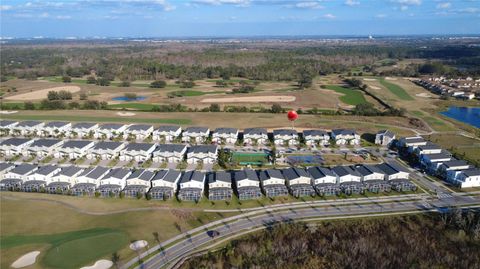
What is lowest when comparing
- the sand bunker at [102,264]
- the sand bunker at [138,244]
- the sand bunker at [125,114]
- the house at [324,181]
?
the sand bunker at [102,264]

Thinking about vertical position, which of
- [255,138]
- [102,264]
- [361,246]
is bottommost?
[102,264]

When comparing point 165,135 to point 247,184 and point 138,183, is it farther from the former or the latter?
point 247,184

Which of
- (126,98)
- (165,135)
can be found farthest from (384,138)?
(126,98)

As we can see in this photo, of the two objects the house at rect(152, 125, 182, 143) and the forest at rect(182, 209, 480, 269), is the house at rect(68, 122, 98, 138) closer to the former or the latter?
the house at rect(152, 125, 182, 143)

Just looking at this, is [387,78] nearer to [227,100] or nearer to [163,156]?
[227,100]

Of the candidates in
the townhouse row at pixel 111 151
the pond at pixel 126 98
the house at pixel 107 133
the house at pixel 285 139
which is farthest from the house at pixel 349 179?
the pond at pixel 126 98

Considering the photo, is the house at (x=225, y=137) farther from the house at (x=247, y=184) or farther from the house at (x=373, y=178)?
the house at (x=373, y=178)

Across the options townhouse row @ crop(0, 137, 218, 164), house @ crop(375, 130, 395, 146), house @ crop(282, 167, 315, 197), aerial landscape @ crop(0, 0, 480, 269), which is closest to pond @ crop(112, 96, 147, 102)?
aerial landscape @ crop(0, 0, 480, 269)
